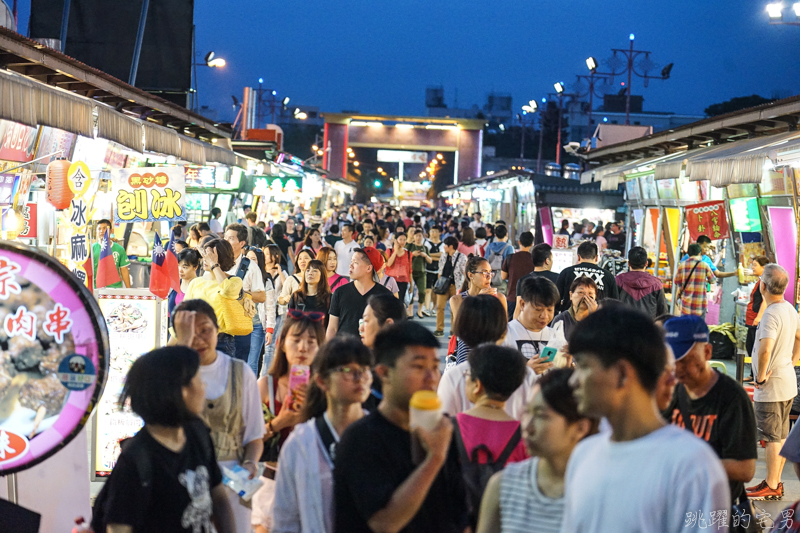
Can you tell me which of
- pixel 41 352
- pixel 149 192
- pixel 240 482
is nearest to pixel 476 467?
pixel 240 482

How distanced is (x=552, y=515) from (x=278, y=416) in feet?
7.16

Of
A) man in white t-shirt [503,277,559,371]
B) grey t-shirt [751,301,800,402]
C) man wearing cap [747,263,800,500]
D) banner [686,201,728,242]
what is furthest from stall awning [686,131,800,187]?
man in white t-shirt [503,277,559,371]

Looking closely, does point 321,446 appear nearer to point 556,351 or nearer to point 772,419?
point 556,351

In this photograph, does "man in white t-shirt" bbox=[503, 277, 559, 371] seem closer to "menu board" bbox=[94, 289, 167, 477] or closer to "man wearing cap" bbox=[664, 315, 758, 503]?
"man wearing cap" bbox=[664, 315, 758, 503]

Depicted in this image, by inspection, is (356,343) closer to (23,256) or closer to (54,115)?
(23,256)

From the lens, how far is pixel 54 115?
295 inches

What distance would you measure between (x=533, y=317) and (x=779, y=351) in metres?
2.65

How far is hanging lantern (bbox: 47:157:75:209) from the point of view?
26.4 ft

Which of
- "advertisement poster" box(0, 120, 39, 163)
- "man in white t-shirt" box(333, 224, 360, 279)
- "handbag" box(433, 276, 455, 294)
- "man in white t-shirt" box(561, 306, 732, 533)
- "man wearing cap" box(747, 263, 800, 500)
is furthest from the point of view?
"handbag" box(433, 276, 455, 294)

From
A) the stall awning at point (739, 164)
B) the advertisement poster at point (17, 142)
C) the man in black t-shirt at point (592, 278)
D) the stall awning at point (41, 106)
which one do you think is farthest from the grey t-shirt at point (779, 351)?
the advertisement poster at point (17, 142)

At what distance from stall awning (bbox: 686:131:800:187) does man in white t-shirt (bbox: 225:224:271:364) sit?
18.8ft

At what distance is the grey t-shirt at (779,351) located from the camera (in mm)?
6844

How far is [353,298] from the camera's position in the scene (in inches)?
280

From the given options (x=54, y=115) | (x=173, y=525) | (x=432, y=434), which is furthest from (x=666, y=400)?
(x=54, y=115)
